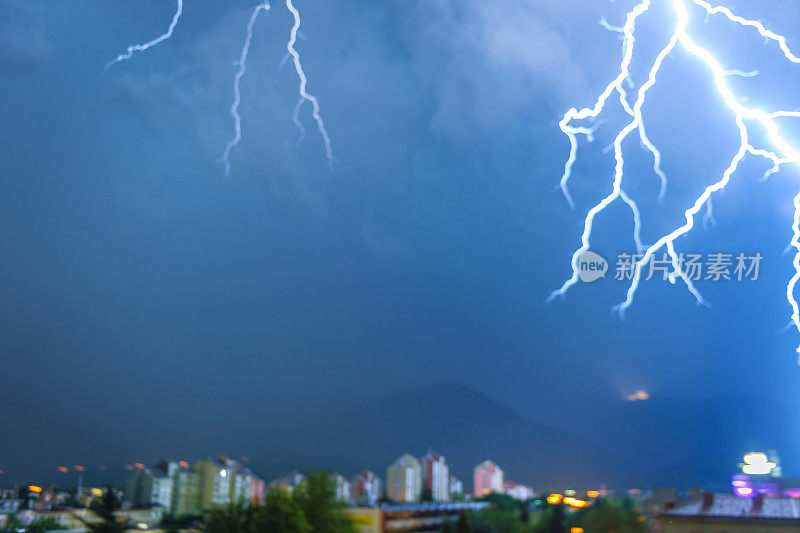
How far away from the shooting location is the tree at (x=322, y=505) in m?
7.29

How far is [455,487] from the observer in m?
13.8

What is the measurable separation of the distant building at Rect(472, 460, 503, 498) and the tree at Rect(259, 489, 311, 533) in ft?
24.9

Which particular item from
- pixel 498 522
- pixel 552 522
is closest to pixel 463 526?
pixel 498 522

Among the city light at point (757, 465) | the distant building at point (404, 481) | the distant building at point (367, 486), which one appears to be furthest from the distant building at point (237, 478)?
the city light at point (757, 465)

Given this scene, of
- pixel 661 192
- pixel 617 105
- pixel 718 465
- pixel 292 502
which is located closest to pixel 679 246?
pixel 661 192

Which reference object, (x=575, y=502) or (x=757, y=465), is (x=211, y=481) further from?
(x=757, y=465)

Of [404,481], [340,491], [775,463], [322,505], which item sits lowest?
[322,505]

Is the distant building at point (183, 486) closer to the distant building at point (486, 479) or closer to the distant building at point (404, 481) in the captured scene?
the distant building at point (404, 481)

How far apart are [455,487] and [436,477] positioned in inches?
19.2

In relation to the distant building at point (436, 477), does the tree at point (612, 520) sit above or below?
below
